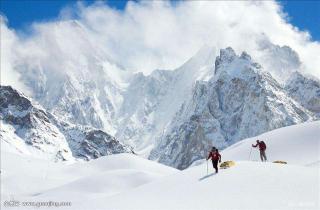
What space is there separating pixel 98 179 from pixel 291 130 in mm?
27897

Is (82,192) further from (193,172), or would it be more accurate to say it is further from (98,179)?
(193,172)

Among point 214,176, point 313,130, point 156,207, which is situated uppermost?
point 313,130

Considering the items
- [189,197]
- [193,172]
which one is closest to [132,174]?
[193,172]

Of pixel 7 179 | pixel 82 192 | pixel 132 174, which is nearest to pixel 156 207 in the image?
pixel 82 192

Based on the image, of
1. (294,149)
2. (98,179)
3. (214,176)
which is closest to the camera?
(214,176)

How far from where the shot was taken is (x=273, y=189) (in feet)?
116

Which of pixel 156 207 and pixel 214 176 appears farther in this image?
pixel 214 176

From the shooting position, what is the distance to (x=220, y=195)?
1412 inches

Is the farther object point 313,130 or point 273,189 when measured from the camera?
point 313,130

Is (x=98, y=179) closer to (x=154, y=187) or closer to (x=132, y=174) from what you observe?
(x=132, y=174)

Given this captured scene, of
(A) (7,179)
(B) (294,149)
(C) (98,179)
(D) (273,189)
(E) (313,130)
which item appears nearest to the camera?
(D) (273,189)

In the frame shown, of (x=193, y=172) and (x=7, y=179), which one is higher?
(x=7, y=179)

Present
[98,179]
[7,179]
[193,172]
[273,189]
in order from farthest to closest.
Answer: [7,179], [98,179], [193,172], [273,189]

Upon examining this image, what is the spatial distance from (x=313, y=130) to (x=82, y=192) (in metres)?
31.4
